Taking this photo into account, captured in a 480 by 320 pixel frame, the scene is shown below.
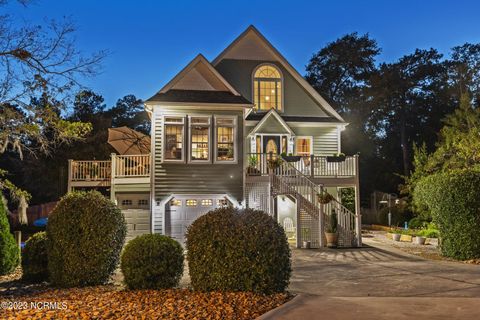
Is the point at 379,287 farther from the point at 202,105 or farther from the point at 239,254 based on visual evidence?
the point at 202,105

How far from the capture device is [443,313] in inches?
264

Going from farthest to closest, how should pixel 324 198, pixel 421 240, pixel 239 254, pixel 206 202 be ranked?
pixel 421 240, pixel 206 202, pixel 324 198, pixel 239 254

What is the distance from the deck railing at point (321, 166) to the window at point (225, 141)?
37.9 inches

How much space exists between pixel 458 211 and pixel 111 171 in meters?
13.6

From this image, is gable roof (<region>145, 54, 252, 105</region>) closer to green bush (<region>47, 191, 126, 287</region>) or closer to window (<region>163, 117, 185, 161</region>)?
window (<region>163, 117, 185, 161</region>)

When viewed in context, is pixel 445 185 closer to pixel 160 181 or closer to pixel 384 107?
pixel 160 181

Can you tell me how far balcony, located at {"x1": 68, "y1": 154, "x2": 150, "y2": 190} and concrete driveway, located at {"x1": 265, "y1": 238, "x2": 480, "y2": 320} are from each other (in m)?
7.65

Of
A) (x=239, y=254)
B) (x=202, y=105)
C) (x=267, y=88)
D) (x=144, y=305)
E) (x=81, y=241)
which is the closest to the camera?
(x=144, y=305)

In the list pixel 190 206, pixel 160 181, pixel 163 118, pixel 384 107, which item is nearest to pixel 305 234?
pixel 190 206

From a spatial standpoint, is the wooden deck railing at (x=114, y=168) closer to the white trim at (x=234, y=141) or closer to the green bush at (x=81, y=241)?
the white trim at (x=234, y=141)

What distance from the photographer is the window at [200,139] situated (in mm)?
18766

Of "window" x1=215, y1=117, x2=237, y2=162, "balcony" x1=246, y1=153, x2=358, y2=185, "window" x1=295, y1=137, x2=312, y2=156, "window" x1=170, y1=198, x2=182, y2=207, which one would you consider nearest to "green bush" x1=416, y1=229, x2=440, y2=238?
"balcony" x1=246, y1=153, x2=358, y2=185

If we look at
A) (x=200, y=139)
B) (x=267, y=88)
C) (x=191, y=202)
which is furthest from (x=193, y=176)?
(x=267, y=88)

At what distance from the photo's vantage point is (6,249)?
11859 mm
